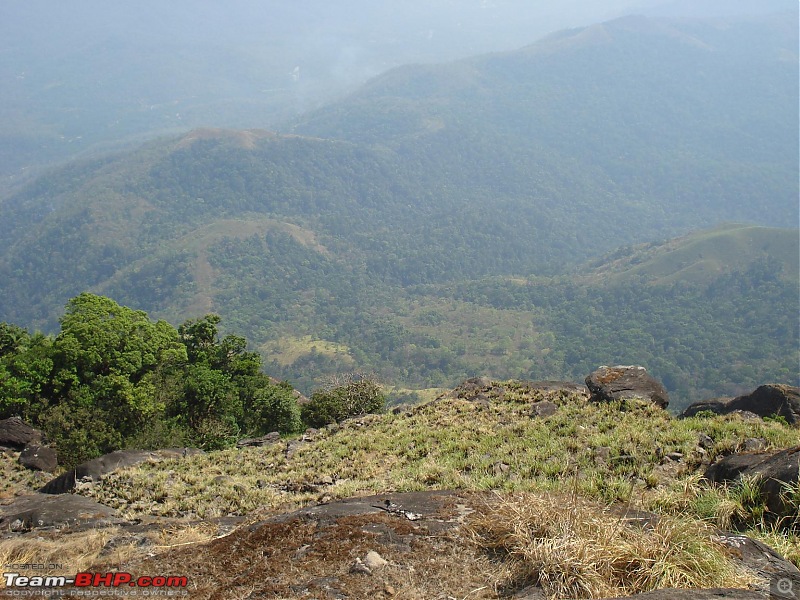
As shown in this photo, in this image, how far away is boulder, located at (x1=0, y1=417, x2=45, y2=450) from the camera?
29172 millimetres

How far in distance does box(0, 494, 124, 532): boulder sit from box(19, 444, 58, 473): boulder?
39.2 ft

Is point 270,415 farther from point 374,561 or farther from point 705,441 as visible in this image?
point 374,561

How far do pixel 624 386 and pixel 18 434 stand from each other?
101 ft

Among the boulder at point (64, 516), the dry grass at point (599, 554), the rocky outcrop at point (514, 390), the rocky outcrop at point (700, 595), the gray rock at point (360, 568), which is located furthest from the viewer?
the rocky outcrop at point (514, 390)

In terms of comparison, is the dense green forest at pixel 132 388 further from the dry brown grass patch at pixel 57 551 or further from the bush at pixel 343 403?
the dry brown grass patch at pixel 57 551

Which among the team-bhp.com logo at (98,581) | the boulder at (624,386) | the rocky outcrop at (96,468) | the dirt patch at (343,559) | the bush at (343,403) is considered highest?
the team-bhp.com logo at (98,581)

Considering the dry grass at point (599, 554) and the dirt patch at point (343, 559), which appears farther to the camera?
the dirt patch at point (343, 559)

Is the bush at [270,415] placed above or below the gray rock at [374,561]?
below

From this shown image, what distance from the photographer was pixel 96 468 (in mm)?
19656

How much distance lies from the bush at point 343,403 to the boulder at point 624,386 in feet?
49.5

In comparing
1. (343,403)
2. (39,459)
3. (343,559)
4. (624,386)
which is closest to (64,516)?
(343,559)

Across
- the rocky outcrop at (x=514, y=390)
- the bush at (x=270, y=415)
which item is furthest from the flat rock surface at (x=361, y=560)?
the bush at (x=270, y=415)

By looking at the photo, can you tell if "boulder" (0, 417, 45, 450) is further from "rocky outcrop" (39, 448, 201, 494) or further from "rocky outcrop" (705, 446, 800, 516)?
"rocky outcrop" (705, 446, 800, 516)

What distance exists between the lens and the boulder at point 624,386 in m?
23.0
